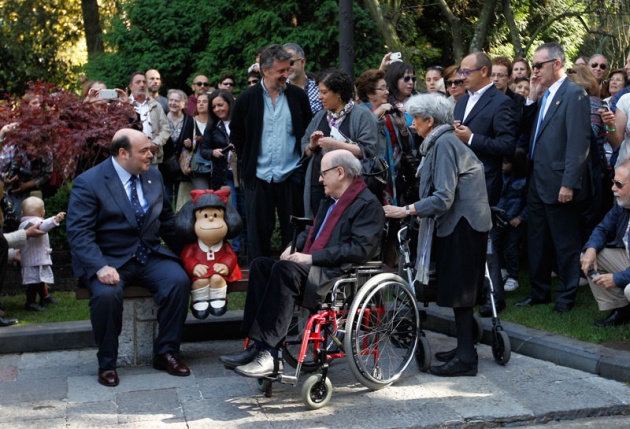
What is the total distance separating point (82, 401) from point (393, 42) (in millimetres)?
10547

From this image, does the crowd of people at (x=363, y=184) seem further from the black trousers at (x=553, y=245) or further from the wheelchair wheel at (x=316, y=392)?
the wheelchair wheel at (x=316, y=392)

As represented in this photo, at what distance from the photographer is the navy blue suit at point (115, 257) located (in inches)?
273

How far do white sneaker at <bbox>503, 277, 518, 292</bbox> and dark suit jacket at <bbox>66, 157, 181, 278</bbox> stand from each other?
11.9 ft

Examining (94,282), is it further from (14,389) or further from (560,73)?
(560,73)

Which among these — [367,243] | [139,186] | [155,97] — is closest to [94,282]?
[139,186]

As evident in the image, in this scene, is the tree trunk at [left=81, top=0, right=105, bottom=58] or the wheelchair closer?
the wheelchair

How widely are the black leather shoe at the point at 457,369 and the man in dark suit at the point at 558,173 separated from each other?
1764 millimetres

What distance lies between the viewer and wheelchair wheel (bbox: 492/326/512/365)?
23.3 ft

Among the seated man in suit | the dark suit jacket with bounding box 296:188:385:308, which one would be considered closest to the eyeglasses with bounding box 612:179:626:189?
the seated man in suit

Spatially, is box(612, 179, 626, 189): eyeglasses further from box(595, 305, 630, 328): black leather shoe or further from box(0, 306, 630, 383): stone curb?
box(0, 306, 630, 383): stone curb

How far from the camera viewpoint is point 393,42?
51.6 ft

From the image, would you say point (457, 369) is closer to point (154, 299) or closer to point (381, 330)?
point (381, 330)

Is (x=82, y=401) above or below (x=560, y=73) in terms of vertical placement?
below

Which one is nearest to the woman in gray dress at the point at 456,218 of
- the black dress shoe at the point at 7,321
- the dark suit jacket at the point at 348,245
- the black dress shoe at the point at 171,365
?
the dark suit jacket at the point at 348,245
